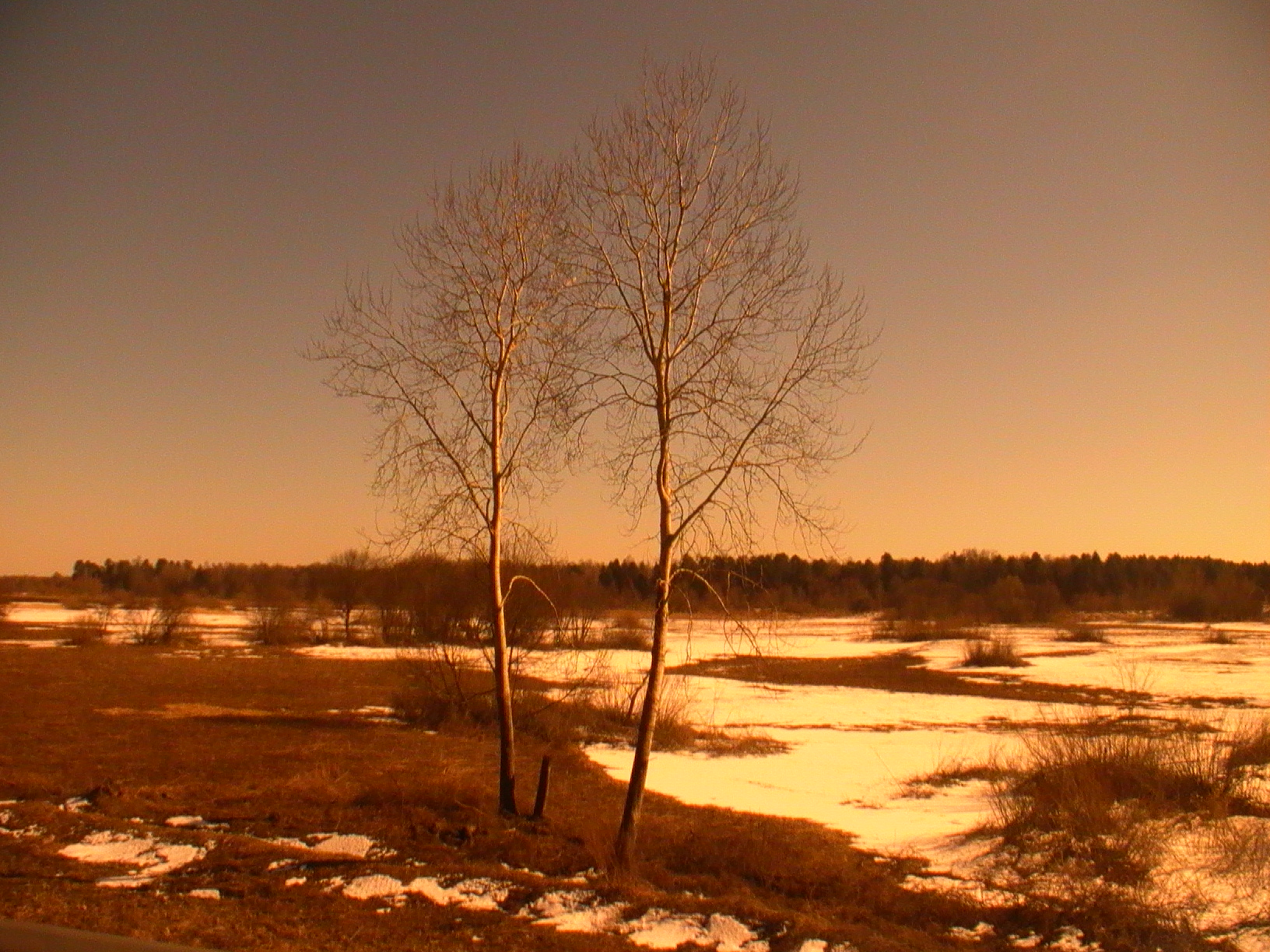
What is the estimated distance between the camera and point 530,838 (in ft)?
38.3

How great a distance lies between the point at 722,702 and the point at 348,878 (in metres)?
23.4

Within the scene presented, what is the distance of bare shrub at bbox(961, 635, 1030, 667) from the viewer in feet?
148

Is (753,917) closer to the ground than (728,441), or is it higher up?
closer to the ground

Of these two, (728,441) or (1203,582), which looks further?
(1203,582)

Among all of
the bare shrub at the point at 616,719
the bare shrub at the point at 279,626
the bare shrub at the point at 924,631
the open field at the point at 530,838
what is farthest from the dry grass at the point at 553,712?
the bare shrub at the point at 924,631

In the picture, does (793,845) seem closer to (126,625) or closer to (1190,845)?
(1190,845)

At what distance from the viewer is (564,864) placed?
1075cm

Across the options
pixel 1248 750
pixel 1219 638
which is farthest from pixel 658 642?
pixel 1219 638

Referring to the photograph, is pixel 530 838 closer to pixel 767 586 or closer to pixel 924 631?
pixel 767 586

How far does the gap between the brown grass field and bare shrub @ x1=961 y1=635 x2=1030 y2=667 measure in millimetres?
30749

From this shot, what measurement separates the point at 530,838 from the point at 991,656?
128ft

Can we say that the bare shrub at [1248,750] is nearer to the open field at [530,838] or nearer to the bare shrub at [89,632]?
the open field at [530,838]

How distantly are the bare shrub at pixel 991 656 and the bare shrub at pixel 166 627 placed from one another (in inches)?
1568

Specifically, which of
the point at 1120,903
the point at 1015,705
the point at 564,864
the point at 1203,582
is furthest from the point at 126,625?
the point at 1203,582
